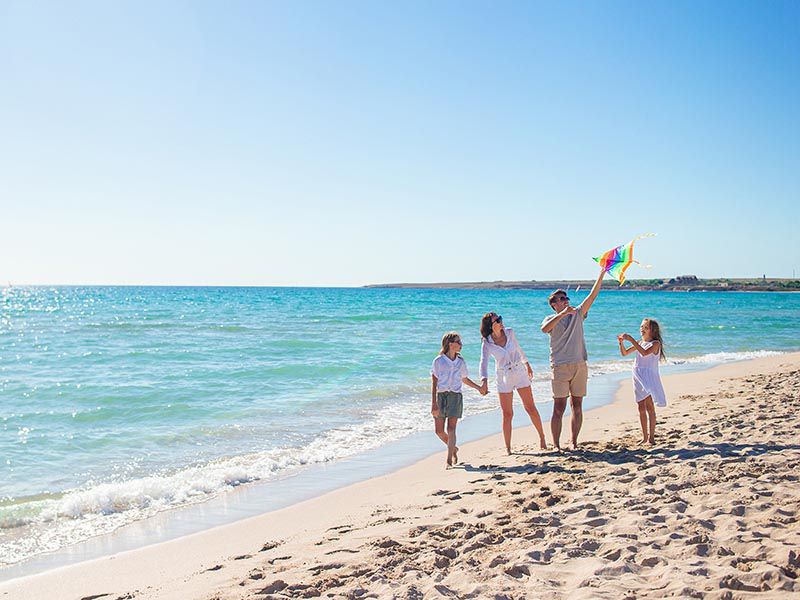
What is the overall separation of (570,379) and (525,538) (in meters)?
3.00

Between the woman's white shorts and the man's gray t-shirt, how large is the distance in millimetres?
398

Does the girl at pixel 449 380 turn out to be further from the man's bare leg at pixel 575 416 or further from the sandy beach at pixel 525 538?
the man's bare leg at pixel 575 416

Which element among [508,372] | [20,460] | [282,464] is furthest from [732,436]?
[20,460]

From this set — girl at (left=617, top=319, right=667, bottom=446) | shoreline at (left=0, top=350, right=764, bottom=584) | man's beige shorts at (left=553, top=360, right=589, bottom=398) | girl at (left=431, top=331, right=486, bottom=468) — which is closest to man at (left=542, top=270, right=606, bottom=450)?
man's beige shorts at (left=553, top=360, right=589, bottom=398)

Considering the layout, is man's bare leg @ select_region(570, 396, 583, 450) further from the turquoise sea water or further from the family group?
the turquoise sea water

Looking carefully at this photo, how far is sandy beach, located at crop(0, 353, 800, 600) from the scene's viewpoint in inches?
144

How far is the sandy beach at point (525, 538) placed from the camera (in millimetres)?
3666

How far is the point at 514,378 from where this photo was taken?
23.7ft

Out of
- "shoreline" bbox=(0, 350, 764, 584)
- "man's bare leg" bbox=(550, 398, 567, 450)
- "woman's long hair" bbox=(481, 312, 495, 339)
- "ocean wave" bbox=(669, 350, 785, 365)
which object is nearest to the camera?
"shoreline" bbox=(0, 350, 764, 584)

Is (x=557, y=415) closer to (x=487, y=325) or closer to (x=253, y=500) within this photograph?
(x=487, y=325)

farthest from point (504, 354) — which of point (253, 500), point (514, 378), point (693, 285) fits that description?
point (693, 285)

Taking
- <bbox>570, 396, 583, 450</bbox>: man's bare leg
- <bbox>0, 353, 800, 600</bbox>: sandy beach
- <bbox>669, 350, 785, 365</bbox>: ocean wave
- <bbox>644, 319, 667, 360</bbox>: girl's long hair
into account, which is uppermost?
<bbox>644, 319, 667, 360</bbox>: girl's long hair

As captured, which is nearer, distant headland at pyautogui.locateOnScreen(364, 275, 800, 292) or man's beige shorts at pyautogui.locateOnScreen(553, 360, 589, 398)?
man's beige shorts at pyautogui.locateOnScreen(553, 360, 589, 398)

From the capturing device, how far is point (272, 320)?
1478 inches
